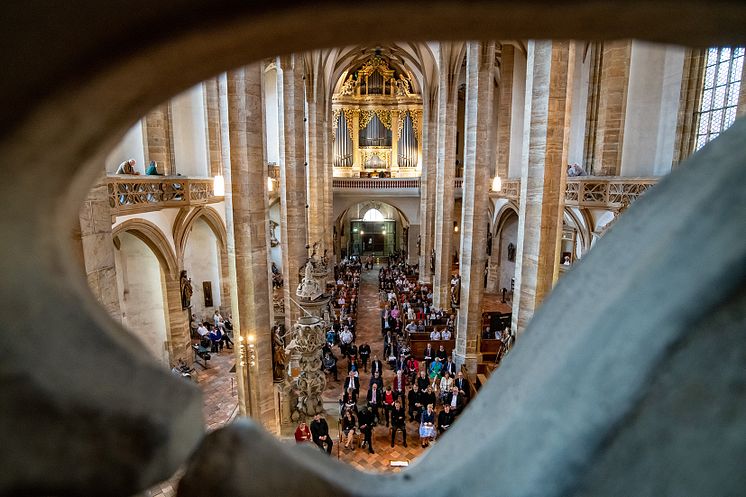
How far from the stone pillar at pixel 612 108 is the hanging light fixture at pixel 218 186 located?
38.6 ft

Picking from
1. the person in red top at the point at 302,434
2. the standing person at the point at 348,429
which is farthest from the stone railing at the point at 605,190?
the person in red top at the point at 302,434

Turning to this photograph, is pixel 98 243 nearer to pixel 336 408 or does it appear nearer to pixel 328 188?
pixel 336 408

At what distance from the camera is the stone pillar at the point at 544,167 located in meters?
6.91

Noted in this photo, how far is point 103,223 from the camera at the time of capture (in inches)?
118

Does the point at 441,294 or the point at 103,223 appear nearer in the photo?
the point at 103,223

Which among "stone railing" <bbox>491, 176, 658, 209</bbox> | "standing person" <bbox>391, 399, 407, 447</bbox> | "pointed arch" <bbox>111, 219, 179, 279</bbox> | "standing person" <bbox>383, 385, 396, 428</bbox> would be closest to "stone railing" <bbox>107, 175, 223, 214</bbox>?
"pointed arch" <bbox>111, 219, 179, 279</bbox>

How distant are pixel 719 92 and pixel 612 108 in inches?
101

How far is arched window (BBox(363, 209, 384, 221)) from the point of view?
34.5m

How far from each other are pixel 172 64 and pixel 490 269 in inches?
887

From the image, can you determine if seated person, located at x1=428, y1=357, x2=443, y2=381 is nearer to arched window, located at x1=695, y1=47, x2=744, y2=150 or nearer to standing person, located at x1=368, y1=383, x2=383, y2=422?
standing person, located at x1=368, y1=383, x2=383, y2=422

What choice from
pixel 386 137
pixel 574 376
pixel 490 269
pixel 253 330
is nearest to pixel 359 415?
pixel 253 330

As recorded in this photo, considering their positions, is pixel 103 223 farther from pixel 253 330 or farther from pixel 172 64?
pixel 253 330

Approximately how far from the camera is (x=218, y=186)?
12484 mm

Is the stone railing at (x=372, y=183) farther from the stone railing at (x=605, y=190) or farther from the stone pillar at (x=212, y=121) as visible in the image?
the stone railing at (x=605, y=190)
